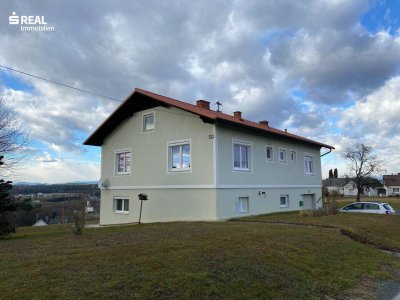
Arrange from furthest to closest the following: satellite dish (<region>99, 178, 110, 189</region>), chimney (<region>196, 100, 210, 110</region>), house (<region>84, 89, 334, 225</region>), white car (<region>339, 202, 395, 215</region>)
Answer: white car (<region>339, 202, 395, 215</region>) → satellite dish (<region>99, 178, 110, 189</region>) → chimney (<region>196, 100, 210, 110</region>) → house (<region>84, 89, 334, 225</region>)

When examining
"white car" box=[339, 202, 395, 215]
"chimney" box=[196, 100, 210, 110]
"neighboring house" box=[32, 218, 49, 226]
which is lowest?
"neighboring house" box=[32, 218, 49, 226]

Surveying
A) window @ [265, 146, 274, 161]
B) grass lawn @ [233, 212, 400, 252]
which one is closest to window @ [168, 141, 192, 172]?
grass lawn @ [233, 212, 400, 252]

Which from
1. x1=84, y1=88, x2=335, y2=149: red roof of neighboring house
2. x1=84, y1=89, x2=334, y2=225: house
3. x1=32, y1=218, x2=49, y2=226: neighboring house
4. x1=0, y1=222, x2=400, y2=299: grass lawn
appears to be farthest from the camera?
x1=32, y1=218, x2=49, y2=226: neighboring house

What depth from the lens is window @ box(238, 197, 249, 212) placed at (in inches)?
761

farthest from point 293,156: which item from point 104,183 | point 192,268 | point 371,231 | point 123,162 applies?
point 192,268

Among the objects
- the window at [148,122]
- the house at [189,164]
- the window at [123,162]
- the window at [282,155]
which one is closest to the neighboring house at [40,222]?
the window at [123,162]

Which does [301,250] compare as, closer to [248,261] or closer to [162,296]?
[248,261]

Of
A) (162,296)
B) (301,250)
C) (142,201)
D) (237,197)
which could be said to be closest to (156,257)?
(162,296)

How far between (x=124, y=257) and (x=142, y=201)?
13628 millimetres

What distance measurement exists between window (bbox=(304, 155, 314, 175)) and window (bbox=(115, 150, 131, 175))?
1268cm

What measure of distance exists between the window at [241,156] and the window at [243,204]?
1.58 m

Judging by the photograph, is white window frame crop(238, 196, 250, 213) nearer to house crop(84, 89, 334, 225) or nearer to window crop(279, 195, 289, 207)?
house crop(84, 89, 334, 225)

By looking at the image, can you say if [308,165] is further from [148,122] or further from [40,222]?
[40,222]

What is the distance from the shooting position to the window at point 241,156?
63.5ft
